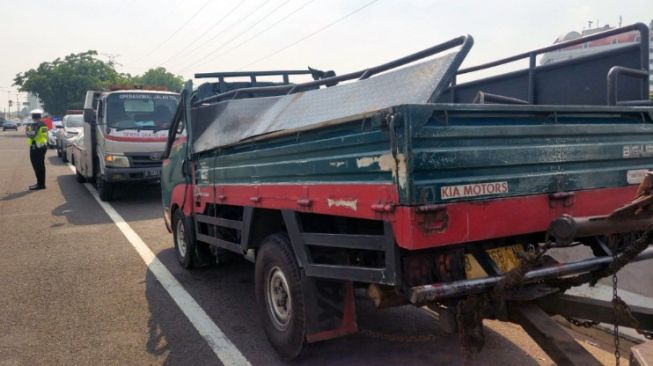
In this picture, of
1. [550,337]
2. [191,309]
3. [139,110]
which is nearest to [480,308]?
[550,337]

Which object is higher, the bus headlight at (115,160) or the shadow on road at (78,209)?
the bus headlight at (115,160)

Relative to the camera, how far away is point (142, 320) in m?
4.70

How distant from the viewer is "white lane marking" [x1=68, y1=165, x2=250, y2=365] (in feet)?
12.9

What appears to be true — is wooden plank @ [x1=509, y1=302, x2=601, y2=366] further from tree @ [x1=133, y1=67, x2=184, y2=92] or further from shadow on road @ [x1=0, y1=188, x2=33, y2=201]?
tree @ [x1=133, y1=67, x2=184, y2=92]

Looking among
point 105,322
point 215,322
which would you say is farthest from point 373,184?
point 105,322

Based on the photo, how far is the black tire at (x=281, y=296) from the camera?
356 cm

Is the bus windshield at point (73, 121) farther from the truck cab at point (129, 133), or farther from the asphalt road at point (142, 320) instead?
the asphalt road at point (142, 320)

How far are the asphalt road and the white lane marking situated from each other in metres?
0.05

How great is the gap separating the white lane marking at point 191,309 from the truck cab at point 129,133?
3.13 metres

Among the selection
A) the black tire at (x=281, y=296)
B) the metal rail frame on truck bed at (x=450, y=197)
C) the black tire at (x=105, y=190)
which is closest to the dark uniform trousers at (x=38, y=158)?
the black tire at (x=105, y=190)

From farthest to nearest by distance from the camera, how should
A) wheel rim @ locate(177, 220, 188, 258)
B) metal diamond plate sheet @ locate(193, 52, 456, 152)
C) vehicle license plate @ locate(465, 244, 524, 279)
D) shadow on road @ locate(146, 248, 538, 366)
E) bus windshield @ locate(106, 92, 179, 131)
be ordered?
bus windshield @ locate(106, 92, 179, 131)
wheel rim @ locate(177, 220, 188, 258)
shadow on road @ locate(146, 248, 538, 366)
metal diamond plate sheet @ locate(193, 52, 456, 152)
vehicle license plate @ locate(465, 244, 524, 279)

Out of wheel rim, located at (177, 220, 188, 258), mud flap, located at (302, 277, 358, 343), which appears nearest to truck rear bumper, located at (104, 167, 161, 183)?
wheel rim, located at (177, 220, 188, 258)

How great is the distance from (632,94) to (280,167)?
2.91 m

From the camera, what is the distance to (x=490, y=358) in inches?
148
